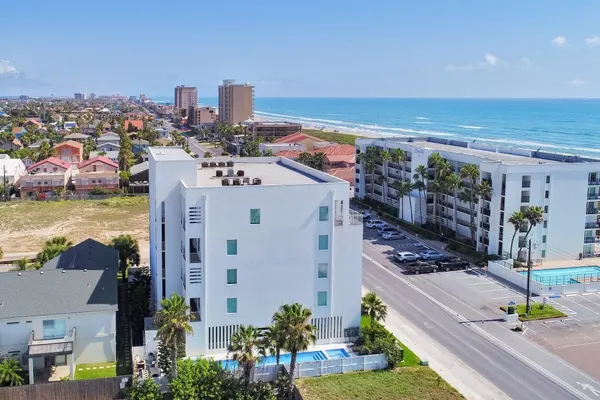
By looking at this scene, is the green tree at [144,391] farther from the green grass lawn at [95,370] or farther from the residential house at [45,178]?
the residential house at [45,178]

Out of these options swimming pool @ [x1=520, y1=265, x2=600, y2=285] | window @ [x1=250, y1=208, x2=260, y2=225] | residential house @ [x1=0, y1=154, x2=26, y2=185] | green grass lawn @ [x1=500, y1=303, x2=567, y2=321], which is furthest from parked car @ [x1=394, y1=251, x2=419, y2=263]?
residential house @ [x1=0, y1=154, x2=26, y2=185]

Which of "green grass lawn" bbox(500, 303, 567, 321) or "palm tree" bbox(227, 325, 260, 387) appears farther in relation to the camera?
"green grass lawn" bbox(500, 303, 567, 321)

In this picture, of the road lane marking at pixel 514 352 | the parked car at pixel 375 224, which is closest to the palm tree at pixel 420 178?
the parked car at pixel 375 224

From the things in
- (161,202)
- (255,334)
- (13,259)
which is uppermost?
(161,202)

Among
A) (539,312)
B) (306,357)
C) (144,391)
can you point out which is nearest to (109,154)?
(306,357)

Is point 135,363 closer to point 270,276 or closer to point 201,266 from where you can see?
point 201,266

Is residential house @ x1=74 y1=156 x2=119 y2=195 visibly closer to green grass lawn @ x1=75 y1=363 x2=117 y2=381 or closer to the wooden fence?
green grass lawn @ x1=75 y1=363 x2=117 y2=381

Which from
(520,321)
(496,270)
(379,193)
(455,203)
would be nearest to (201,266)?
(520,321)
